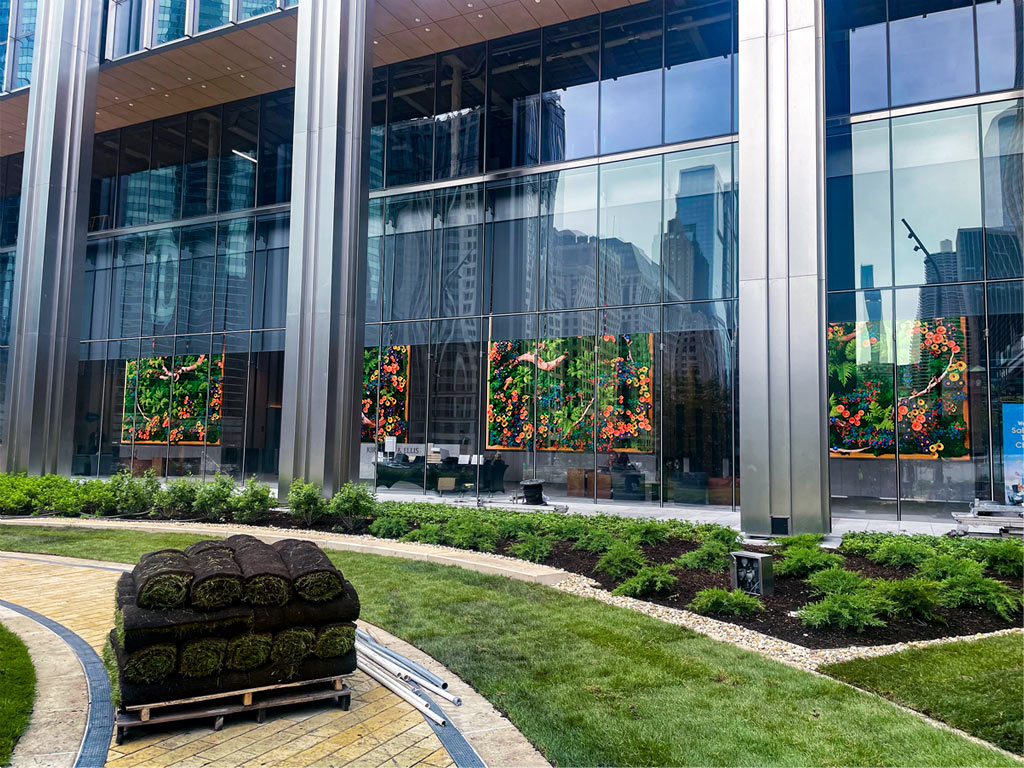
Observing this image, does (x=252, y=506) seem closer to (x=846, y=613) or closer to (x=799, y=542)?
(x=799, y=542)

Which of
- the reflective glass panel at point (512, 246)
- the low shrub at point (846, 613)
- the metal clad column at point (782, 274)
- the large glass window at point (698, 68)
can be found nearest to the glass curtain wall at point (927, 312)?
the large glass window at point (698, 68)

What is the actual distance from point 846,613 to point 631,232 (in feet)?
53.4

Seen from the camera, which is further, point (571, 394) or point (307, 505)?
point (571, 394)

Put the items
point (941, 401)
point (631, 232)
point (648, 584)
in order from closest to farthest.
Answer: point (648, 584) < point (941, 401) < point (631, 232)

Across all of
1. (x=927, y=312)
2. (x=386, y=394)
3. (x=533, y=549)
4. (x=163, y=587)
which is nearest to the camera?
(x=163, y=587)

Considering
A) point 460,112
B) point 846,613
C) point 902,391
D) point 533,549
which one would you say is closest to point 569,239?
point 460,112

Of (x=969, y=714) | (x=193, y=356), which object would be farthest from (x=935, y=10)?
(x=193, y=356)

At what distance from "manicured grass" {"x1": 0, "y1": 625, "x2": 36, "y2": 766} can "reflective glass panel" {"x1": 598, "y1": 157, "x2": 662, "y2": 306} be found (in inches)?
703

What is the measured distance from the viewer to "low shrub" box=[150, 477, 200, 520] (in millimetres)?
16516

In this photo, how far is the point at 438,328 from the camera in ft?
80.3

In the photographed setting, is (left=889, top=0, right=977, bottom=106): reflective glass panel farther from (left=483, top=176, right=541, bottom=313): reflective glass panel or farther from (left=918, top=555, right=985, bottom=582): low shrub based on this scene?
(left=918, top=555, right=985, bottom=582): low shrub

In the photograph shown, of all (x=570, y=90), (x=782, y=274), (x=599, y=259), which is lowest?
(x=782, y=274)

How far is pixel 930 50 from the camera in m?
19.2

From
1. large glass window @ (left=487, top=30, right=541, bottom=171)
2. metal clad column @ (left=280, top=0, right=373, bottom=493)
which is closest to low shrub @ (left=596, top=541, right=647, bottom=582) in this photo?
metal clad column @ (left=280, top=0, right=373, bottom=493)
